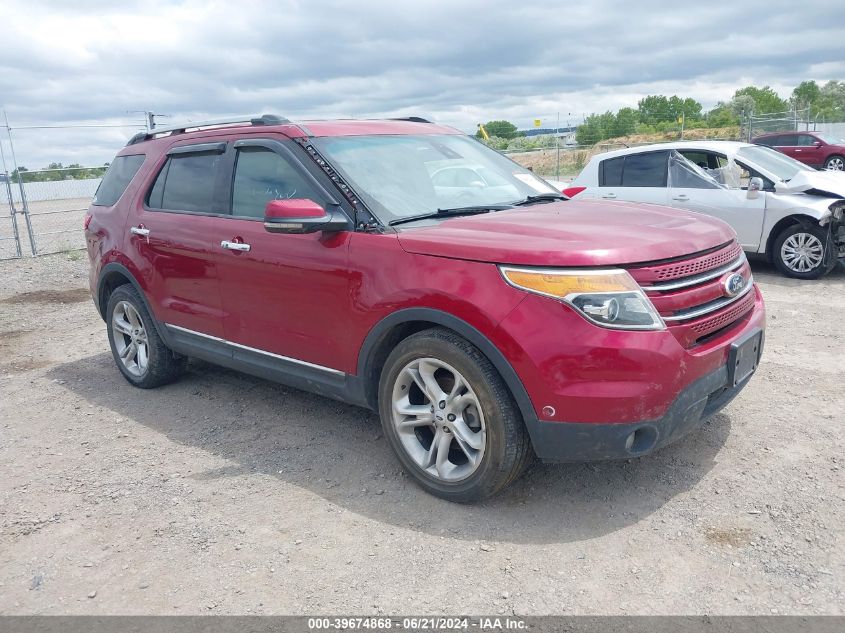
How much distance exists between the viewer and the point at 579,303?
3.12 metres

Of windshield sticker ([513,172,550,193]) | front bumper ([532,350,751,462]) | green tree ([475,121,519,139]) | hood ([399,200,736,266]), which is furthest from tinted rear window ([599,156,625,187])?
green tree ([475,121,519,139])

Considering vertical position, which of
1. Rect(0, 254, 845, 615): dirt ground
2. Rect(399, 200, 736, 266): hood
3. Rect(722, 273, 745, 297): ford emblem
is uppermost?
Rect(399, 200, 736, 266): hood

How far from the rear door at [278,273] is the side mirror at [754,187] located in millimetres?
6324

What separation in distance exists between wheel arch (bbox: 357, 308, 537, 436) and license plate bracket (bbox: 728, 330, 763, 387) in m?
1.04

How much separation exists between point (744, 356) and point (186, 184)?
12.3 feet

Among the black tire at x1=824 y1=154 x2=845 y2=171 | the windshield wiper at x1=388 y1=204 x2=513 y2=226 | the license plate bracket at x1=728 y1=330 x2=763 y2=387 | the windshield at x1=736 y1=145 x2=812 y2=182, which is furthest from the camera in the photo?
the black tire at x1=824 y1=154 x2=845 y2=171

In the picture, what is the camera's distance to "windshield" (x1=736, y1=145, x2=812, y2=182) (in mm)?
8805

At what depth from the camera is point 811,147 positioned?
21969mm

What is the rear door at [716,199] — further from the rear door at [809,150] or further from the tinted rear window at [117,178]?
the rear door at [809,150]

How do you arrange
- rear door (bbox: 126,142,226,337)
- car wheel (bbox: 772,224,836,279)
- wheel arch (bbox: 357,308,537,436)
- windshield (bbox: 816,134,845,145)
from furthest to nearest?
windshield (bbox: 816,134,845,145) < car wheel (bbox: 772,224,836,279) < rear door (bbox: 126,142,226,337) < wheel arch (bbox: 357,308,537,436)

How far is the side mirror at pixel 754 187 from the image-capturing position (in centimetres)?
848

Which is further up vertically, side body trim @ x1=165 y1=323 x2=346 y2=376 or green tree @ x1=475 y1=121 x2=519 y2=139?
green tree @ x1=475 y1=121 x2=519 y2=139

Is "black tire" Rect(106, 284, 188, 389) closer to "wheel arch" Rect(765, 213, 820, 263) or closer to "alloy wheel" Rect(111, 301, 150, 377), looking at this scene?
"alloy wheel" Rect(111, 301, 150, 377)

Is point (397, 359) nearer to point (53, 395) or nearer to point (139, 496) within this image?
point (139, 496)
